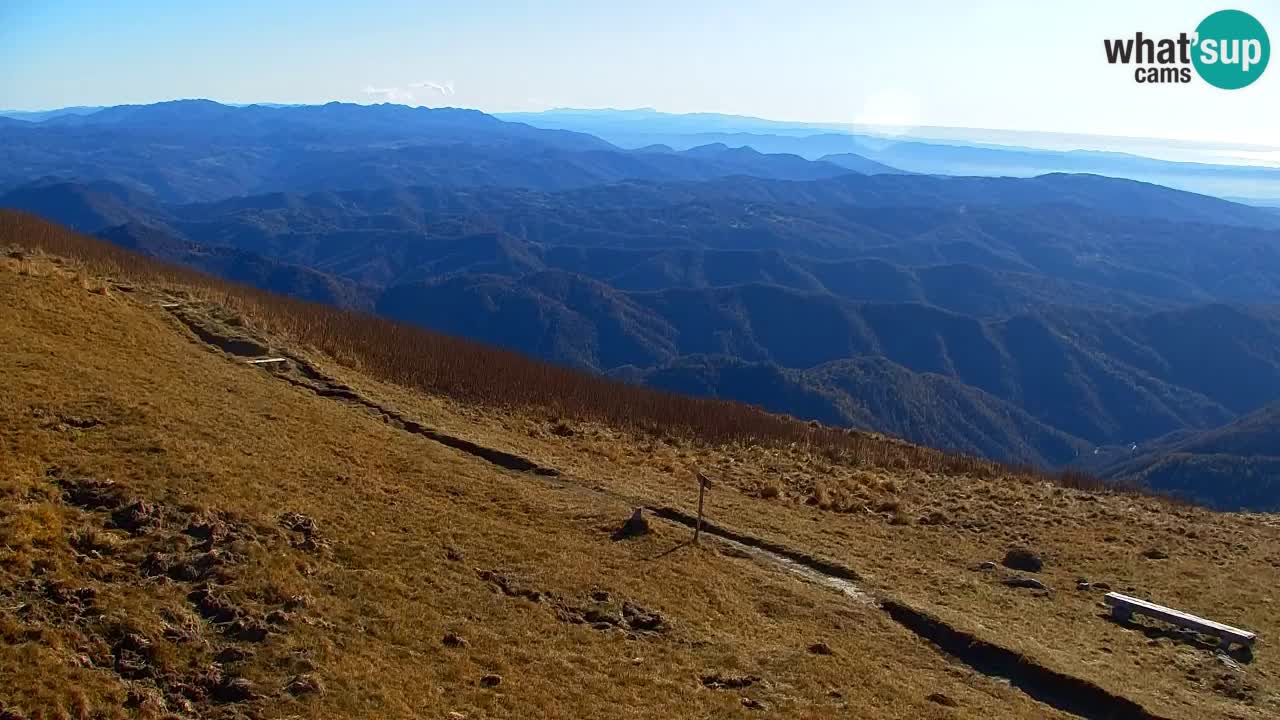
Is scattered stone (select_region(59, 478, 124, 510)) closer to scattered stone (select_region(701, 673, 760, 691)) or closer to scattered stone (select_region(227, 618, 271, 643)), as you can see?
scattered stone (select_region(227, 618, 271, 643))

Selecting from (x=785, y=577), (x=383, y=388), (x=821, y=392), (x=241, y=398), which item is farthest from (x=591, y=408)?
(x=821, y=392)

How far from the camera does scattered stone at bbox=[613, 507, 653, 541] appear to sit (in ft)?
68.3

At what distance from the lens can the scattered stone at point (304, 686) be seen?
11.4 meters

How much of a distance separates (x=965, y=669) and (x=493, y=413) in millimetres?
23713

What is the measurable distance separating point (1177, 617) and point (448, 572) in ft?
54.9

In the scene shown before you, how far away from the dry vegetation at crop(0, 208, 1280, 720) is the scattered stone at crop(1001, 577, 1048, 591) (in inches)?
13.7

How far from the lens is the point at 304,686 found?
11.5 metres

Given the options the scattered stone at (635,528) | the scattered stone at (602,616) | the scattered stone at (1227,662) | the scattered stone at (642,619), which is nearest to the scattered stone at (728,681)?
the scattered stone at (642,619)

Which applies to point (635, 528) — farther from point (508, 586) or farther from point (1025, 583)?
point (1025, 583)

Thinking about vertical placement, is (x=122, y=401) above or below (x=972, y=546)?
above

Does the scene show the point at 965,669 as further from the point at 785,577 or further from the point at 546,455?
the point at 546,455

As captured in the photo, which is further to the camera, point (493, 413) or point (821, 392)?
point (821, 392)

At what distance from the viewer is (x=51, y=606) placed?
1205 cm

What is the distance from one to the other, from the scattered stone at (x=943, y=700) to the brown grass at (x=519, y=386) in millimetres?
25092
